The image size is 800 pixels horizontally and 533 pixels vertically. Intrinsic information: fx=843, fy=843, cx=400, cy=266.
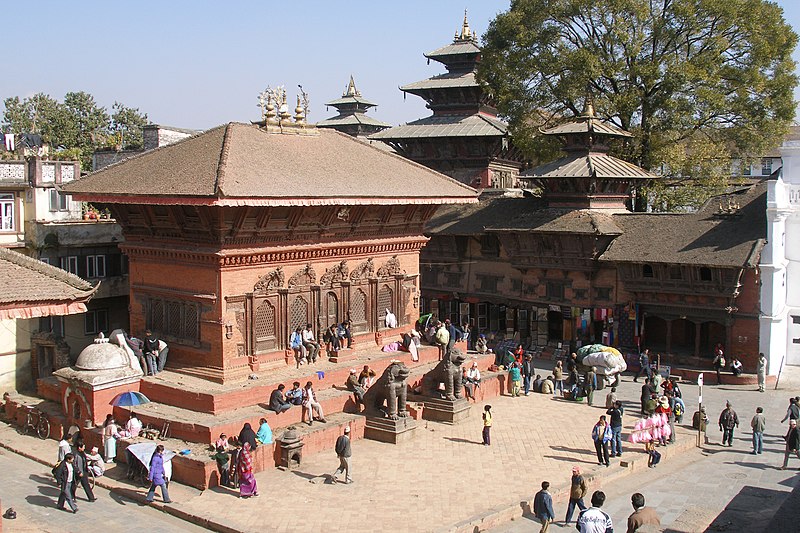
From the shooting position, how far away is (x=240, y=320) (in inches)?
858

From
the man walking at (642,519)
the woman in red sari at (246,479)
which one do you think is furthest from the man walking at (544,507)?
the woman in red sari at (246,479)

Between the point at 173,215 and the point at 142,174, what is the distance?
1745mm

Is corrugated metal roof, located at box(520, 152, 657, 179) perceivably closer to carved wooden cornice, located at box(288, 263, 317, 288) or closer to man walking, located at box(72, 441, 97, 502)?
carved wooden cornice, located at box(288, 263, 317, 288)

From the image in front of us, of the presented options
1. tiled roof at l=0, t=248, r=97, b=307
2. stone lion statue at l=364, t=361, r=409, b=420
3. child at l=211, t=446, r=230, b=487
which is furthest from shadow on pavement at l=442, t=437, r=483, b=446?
tiled roof at l=0, t=248, r=97, b=307

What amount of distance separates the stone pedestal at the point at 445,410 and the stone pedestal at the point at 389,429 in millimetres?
1423

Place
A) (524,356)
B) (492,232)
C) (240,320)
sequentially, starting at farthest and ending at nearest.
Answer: (492,232) < (524,356) < (240,320)

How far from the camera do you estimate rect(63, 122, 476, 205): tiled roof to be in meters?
20.4

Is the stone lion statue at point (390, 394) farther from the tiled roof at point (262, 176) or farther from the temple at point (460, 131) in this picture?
the temple at point (460, 131)

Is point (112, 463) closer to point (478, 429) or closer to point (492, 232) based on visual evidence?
point (478, 429)

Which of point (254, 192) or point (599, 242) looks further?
point (599, 242)

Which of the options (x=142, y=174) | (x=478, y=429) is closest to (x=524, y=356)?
(x=478, y=429)

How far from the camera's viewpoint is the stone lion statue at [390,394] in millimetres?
20875

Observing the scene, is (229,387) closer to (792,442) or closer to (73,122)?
(792,442)

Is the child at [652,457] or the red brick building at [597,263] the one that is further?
the red brick building at [597,263]
